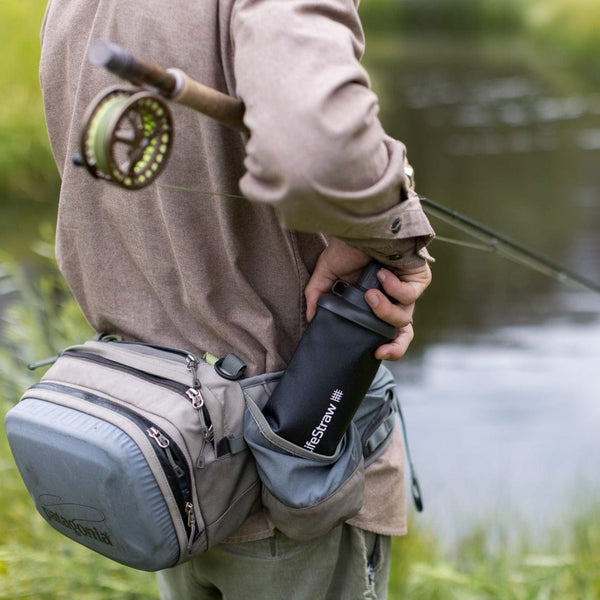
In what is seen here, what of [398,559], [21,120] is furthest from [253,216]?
[21,120]

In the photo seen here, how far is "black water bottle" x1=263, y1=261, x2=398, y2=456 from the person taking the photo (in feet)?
4.10

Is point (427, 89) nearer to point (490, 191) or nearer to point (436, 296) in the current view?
point (490, 191)

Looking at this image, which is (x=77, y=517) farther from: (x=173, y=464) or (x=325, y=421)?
(x=325, y=421)

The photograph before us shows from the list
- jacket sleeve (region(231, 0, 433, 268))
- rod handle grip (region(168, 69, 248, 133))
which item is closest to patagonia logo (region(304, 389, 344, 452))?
jacket sleeve (region(231, 0, 433, 268))

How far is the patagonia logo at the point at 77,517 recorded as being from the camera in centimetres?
125

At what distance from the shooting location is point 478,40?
18844 millimetres

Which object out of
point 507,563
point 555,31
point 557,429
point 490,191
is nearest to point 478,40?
point 555,31

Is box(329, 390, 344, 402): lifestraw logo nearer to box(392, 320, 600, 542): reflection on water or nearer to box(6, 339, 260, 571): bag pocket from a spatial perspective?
box(6, 339, 260, 571): bag pocket

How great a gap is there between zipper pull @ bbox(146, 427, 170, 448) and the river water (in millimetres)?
2194

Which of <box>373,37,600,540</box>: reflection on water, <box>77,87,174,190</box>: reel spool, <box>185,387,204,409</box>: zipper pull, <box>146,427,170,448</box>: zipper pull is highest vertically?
<box>77,87,174,190</box>: reel spool

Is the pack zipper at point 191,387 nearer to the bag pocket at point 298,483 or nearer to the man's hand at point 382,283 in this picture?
the bag pocket at point 298,483

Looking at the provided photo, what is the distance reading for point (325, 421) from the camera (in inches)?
49.5

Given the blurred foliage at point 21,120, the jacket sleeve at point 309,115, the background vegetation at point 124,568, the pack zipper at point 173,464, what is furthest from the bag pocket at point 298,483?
the blurred foliage at point 21,120

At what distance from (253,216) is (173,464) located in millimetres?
362
